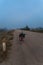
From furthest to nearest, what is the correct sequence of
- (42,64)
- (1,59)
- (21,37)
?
(21,37) < (1,59) < (42,64)

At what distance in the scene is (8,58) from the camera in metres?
16.0

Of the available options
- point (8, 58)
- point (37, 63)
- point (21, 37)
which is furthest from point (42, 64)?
point (21, 37)

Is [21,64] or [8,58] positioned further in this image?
[8,58]

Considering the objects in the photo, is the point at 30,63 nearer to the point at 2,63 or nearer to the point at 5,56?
the point at 2,63

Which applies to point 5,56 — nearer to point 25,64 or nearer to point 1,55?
point 1,55

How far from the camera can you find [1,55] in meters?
16.8

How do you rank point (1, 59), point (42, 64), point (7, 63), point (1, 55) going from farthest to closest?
point (1, 55), point (1, 59), point (7, 63), point (42, 64)

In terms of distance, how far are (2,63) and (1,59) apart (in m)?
1.30

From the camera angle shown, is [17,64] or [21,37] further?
[21,37]

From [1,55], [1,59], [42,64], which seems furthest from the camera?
[1,55]

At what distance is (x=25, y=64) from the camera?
13.4 meters

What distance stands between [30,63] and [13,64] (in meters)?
1.08

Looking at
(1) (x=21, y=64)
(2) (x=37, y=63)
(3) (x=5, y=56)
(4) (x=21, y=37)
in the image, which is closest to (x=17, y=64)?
(1) (x=21, y=64)

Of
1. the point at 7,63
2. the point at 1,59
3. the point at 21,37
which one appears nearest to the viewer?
the point at 7,63
